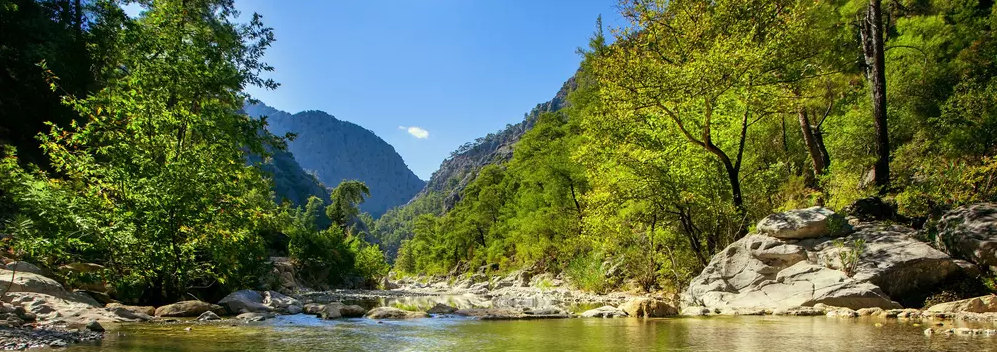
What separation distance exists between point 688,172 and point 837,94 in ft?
37.2

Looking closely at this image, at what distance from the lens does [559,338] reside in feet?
19.9

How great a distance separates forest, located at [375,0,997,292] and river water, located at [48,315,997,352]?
20.5ft

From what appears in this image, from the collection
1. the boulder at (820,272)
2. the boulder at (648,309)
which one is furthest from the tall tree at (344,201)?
the boulder at (648,309)

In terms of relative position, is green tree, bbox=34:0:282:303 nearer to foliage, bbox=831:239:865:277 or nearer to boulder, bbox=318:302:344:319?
boulder, bbox=318:302:344:319

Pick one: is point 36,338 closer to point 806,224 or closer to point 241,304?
point 241,304

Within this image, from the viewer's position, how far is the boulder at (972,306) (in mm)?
7730

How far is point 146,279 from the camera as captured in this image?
1055 centimetres

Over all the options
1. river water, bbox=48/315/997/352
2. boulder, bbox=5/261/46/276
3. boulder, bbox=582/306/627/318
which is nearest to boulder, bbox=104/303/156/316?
boulder, bbox=5/261/46/276

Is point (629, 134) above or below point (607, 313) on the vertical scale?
above

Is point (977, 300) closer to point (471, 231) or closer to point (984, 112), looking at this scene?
point (984, 112)

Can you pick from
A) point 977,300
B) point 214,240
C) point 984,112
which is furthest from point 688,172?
point 214,240

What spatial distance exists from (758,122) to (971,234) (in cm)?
787

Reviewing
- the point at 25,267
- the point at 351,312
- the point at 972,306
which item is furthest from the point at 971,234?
the point at 25,267

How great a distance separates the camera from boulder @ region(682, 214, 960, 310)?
918 cm
